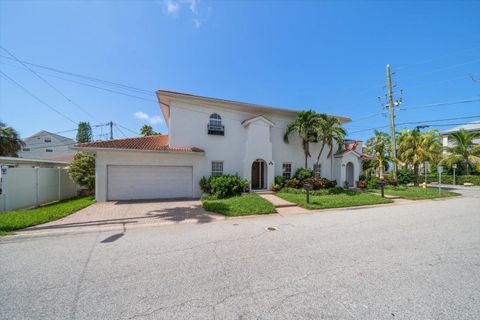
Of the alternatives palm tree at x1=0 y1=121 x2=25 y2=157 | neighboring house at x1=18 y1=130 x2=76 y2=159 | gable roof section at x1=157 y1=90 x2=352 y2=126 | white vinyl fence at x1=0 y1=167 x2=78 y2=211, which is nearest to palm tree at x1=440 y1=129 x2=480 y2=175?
gable roof section at x1=157 y1=90 x2=352 y2=126

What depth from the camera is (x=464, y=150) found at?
23250 mm

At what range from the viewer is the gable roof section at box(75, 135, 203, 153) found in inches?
439

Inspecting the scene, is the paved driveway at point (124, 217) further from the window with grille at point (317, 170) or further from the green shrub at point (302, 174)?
the window with grille at point (317, 170)

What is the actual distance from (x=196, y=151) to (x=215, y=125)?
2678 mm

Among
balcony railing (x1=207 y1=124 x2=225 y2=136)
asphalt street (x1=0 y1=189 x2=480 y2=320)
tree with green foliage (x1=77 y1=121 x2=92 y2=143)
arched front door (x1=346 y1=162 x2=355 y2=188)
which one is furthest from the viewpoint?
tree with green foliage (x1=77 y1=121 x2=92 y2=143)

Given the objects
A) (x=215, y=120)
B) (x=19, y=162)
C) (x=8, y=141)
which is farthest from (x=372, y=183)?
(x=8, y=141)

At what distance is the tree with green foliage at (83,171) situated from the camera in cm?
1290

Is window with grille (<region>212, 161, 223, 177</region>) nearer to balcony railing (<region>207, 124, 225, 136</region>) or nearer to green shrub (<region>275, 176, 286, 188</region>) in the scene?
balcony railing (<region>207, 124, 225, 136</region>)

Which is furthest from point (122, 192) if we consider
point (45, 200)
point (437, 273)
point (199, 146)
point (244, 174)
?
point (437, 273)

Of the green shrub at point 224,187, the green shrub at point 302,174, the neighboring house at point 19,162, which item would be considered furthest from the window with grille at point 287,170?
the neighboring house at point 19,162

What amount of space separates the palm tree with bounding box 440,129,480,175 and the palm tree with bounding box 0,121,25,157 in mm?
48612

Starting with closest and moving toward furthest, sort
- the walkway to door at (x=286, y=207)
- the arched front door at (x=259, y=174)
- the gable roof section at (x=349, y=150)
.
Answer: the walkway to door at (x=286, y=207) < the arched front door at (x=259, y=174) < the gable roof section at (x=349, y=150)

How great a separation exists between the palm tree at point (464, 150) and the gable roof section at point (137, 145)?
101 ft

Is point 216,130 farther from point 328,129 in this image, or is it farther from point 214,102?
point 328,129
